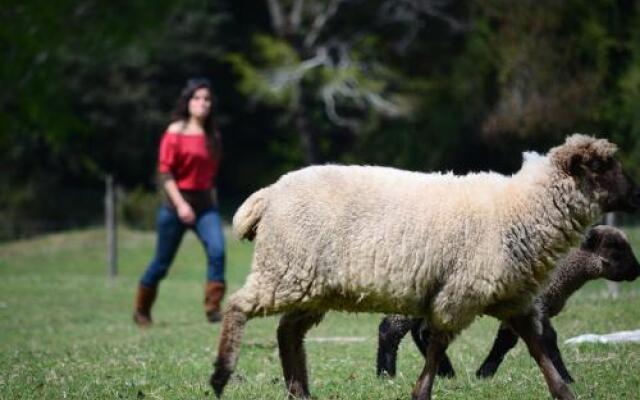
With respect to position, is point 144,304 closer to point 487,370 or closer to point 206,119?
point 206,119

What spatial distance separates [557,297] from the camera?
9.77 metres

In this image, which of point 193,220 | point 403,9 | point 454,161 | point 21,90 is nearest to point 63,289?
point 193,220

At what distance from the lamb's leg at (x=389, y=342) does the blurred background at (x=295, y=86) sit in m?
21.5

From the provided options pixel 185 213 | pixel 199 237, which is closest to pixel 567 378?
pixel 185 213

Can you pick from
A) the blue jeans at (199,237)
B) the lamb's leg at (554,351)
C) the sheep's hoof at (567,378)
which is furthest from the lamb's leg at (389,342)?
the blue jeans at (199,237)

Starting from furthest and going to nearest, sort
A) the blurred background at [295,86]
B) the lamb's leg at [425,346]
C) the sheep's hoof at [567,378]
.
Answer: the blurred background at [295,86], the lamb's leg at [425,346], the sheep's hoof at [567,378]

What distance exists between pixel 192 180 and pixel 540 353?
6255mm

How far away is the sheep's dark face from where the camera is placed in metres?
7.98

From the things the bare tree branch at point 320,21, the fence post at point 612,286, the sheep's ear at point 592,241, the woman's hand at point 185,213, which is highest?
the bare tree branch at point 320,21

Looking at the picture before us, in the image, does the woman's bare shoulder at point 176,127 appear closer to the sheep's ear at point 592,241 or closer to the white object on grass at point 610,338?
A: the sheep's ear at point 592,241

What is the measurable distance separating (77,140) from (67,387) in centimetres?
3095

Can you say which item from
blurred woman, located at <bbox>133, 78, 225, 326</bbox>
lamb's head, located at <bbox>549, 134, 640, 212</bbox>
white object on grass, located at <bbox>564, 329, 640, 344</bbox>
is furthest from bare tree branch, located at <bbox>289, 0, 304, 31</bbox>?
lamb's head, located at <bbox>549, 134, 640, 212</bbox>

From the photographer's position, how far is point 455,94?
38000mm

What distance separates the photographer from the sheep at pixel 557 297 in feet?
29.7
